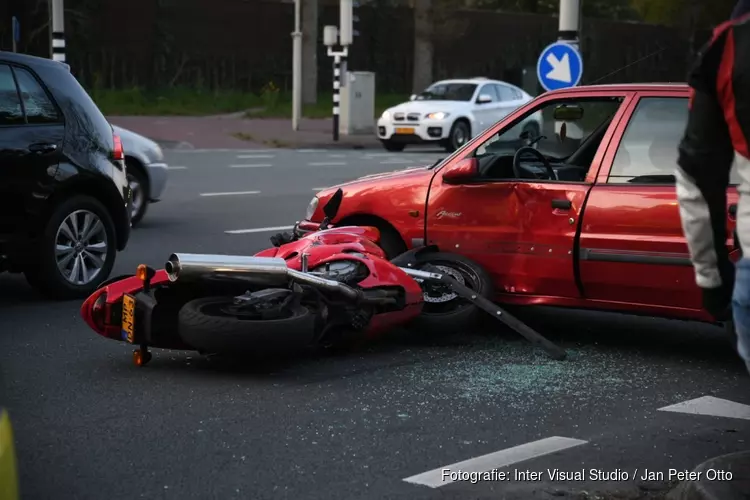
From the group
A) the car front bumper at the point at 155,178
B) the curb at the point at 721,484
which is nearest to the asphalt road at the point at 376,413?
the curb at the point at 721,484

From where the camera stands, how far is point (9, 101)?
8656 millimetres


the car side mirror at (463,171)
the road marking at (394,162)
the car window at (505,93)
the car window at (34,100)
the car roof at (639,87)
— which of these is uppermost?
the car roof at (639,87)

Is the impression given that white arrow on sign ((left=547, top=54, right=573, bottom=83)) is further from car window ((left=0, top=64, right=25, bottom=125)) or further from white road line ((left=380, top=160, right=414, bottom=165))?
white road line ((left=380, top=160, right=414, bottom=165))

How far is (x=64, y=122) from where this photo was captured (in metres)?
8.90

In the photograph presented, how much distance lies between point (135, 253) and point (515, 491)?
689 centimetres

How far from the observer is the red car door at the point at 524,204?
24.1ft

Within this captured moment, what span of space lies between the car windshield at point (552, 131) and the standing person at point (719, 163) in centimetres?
408

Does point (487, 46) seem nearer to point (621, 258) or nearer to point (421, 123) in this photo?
point (421, 123)

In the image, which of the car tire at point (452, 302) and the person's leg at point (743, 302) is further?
the car tire at point (452, 302)

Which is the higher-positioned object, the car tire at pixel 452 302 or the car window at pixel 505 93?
the car window at pixel 505 93

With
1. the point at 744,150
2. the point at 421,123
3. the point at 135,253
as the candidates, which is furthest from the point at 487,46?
the point at 744,150

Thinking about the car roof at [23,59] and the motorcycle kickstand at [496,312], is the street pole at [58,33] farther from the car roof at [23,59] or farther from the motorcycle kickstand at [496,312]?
the motorcycle kickstand at [496,312]

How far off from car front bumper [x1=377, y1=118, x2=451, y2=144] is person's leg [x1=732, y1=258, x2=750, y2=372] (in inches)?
969

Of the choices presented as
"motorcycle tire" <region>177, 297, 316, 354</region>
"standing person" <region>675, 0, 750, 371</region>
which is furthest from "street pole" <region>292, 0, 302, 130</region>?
"standing person" <region>675, 0, 750, 371</region>
